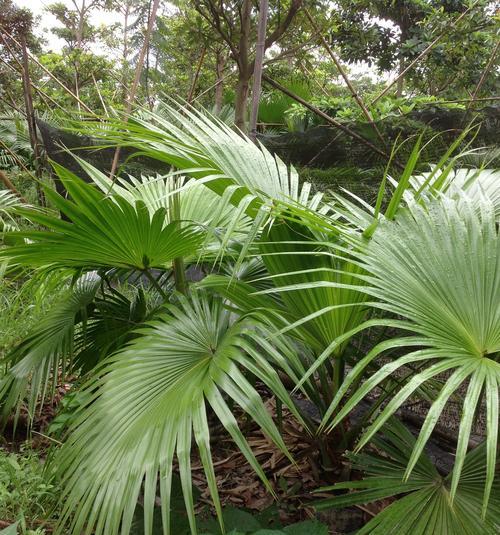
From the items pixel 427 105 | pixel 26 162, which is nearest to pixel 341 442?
pixel 427 105

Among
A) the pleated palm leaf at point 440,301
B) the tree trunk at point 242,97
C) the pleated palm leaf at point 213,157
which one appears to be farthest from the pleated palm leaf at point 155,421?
the tree trunk at point 242,97

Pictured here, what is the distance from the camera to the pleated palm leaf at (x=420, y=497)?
32.0 inches

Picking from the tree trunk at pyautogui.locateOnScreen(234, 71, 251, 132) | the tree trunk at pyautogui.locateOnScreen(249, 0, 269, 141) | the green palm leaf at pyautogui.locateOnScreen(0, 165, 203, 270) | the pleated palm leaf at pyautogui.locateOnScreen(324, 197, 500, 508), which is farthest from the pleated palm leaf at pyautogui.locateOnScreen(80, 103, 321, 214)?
the tree trunk at pyautogui.locateOnScreen(234, 71, 251, 132)

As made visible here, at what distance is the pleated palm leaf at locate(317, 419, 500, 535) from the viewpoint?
0.81 m

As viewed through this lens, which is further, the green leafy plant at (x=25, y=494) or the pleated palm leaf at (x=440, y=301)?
the green leafy plant at (x=25, y=494)

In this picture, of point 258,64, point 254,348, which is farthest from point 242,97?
point 254,348

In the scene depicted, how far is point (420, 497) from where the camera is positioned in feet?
2.91

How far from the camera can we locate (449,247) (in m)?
0.88

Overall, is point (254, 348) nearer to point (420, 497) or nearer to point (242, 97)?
point (420, 497)

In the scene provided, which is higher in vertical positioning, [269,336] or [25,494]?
[269,336]

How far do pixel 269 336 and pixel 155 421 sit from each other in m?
0.26

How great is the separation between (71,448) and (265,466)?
2.69 feet

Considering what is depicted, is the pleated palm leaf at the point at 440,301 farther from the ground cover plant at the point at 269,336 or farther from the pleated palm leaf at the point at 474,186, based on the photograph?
the pleated palm leaf at the point at 474,186

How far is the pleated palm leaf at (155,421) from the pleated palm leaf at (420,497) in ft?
0.71
